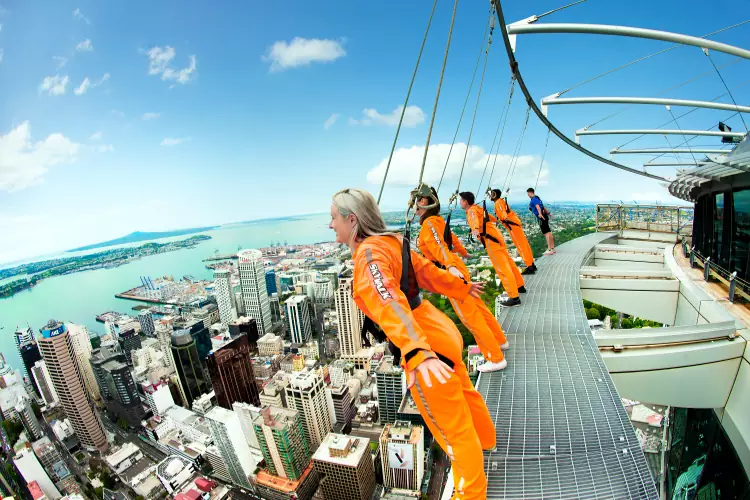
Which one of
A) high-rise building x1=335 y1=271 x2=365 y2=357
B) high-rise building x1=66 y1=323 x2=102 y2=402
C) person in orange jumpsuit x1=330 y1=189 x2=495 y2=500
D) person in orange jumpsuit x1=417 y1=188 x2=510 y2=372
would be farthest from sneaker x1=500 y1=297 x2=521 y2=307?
high-rise building x1=66 y1=323 x2=102 y2=402

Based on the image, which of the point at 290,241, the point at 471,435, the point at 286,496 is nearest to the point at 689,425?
the point at 471,435

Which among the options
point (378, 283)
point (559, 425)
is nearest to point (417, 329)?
point (378, 283)

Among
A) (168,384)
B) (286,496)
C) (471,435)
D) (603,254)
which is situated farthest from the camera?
(168,384)

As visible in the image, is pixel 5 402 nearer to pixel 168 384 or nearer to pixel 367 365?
pixel 168 384

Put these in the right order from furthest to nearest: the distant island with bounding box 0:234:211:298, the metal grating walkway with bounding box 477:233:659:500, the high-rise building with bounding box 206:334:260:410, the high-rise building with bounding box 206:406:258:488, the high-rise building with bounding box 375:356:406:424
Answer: the distant island with bounding box 0:234:211:298 → the high-rise building with bounding box 206:334:260:410 → the high-rise building with bounding box 375:356:406:424 → the high-rise building with bounding box 206:406:258:488 → the metal grating walkway with bounding box 477:233:659:500

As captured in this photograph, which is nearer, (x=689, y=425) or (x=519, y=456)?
(x=519, y=456)

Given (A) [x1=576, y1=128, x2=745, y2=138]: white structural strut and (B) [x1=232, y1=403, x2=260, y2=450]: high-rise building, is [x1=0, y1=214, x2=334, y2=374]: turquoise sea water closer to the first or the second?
(A) [x1=576, y1=128, x2=745, y2=138]: white structural strut

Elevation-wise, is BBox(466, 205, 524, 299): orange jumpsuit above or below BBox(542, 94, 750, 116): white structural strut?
below

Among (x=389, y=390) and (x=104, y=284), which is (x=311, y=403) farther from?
(x=104, y=284)
